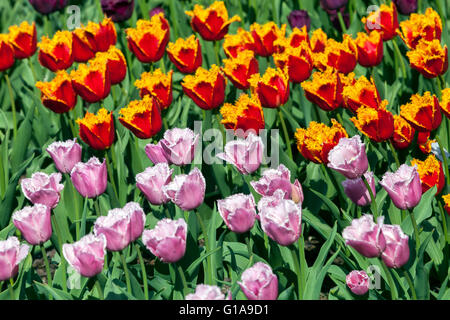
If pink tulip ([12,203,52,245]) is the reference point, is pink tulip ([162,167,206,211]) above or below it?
above

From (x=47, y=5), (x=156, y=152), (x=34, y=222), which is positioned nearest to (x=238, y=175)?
(x=156, y=152)

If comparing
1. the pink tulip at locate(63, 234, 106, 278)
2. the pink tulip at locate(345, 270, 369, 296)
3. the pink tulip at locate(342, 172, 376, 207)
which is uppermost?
the pink tulip at locate(63, 234, 106, 278)

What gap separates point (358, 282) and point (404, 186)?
1.03ft

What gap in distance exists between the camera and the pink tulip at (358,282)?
199cm

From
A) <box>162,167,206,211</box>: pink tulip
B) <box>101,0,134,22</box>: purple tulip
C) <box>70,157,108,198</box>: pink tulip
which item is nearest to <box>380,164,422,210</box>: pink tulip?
<box>162,167,206,211</box>: pink tulip

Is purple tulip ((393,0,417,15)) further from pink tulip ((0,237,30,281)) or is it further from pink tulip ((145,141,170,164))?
pink tulip ((0,237,30,281))

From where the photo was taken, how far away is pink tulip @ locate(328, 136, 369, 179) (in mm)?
1974

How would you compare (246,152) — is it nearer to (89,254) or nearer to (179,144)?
(179,144)

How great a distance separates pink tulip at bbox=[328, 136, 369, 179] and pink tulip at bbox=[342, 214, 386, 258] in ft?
0.97

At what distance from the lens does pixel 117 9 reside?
382cm

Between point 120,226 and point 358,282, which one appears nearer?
point 120,226

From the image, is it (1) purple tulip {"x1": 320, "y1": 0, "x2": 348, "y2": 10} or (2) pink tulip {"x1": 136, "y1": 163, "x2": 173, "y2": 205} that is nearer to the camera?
(2) pink tulip {"x1": 136, "y1": 163, "x2": 173, "y2": 205}

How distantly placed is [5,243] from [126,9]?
7.28 feet

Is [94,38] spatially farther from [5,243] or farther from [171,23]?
[5,243]
